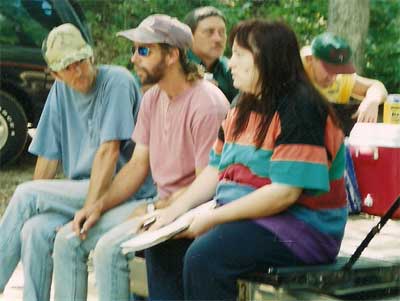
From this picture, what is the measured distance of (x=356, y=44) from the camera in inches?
345

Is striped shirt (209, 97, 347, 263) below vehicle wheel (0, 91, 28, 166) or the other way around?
the other way around

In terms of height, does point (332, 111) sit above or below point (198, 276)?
above

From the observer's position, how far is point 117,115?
4320mm

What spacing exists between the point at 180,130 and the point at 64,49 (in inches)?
29.3

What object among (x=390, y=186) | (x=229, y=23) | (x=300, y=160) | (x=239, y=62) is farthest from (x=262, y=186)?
(x=229, y=23)

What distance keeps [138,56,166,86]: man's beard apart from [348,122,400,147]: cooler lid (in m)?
0.95

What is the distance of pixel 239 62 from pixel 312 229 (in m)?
0.64

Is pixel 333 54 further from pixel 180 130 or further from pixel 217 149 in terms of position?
pixel 217 149

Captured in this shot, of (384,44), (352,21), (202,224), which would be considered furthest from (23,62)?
(202,224)

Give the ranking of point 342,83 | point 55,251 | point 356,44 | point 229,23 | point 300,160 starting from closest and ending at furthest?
point 300,160 → point 55,251 → point 342,83 → point 356,44 → point 229,23

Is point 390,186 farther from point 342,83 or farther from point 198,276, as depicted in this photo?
point 198,276

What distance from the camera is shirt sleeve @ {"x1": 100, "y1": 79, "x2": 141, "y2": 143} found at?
14.1ft

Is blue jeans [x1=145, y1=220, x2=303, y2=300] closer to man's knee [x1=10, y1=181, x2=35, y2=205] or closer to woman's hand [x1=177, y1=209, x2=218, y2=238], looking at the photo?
woman's hand [x1=177, y1=209, x2=218, y2=238]

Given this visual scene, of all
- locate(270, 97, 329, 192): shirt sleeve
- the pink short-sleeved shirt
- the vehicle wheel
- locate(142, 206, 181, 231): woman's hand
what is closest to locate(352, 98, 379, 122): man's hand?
the pink short-sleeved shirt
